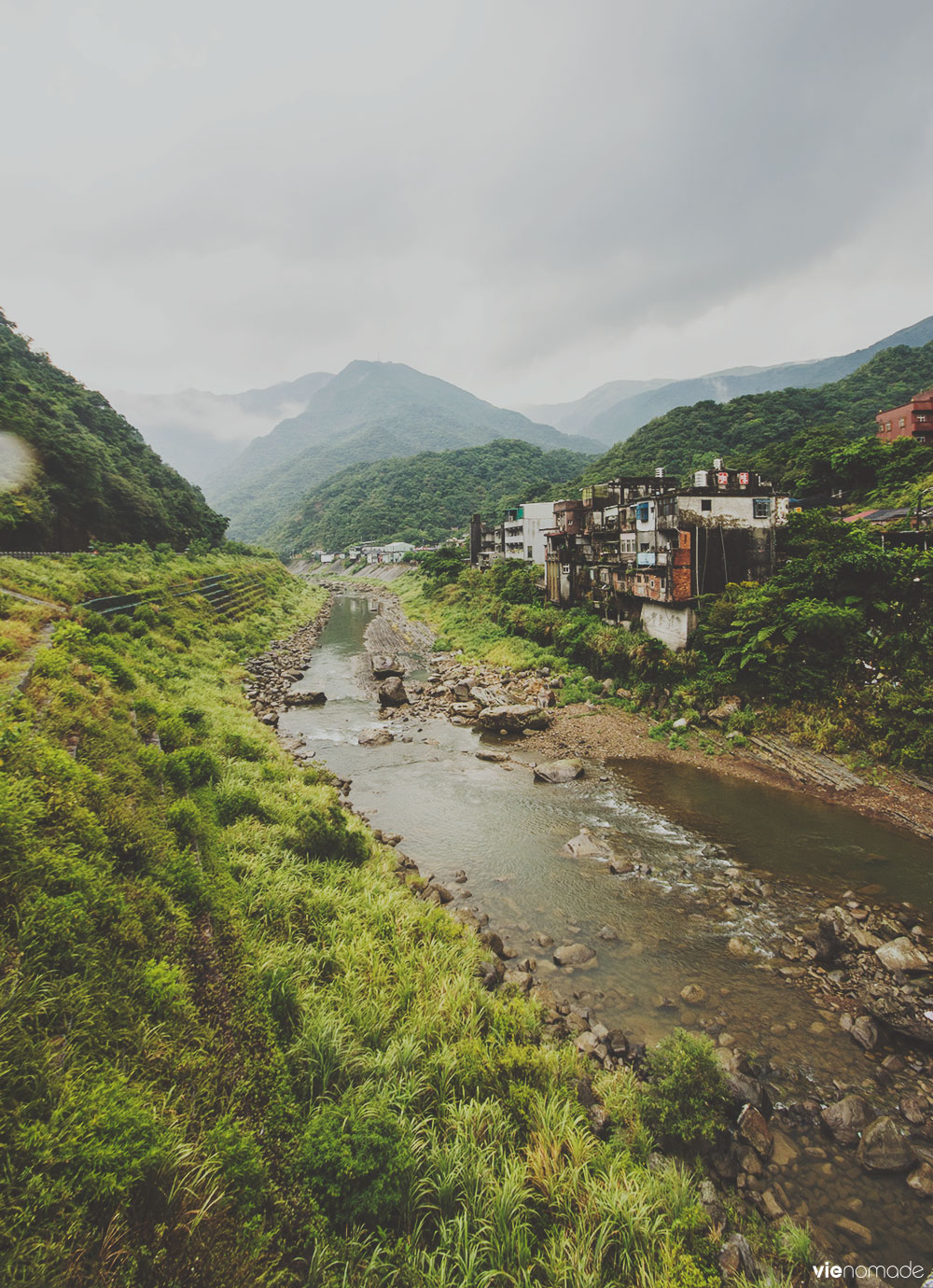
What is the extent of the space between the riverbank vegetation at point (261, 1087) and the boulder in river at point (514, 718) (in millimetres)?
14216

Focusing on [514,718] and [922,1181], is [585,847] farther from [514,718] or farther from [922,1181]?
[514,718]

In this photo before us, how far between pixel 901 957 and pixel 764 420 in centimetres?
9176

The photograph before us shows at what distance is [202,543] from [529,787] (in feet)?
183

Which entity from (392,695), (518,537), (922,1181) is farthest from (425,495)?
(922,1181)

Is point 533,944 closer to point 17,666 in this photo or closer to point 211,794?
point 211,794

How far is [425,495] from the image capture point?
133 meters

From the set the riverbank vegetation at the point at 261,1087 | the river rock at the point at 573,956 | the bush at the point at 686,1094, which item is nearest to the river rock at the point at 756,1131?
the bush at the point at 686,1094

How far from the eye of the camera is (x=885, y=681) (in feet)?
59.9

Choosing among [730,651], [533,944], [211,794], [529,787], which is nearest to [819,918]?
[533,944]

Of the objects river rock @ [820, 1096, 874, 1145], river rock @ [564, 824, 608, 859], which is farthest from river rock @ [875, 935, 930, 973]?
river rock @ [564, 824, 608, 859]

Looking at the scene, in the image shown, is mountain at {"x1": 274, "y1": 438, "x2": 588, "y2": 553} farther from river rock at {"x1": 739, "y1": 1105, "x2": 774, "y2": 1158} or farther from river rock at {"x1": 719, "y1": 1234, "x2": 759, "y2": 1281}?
river rock at {"x1": 719, "y1": 1234, "x2": 759, "y2": 1281}

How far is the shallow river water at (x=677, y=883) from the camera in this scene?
7.90 metres

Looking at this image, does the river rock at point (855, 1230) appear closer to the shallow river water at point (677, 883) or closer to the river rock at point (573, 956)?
the shallow river water at point (677, 883)

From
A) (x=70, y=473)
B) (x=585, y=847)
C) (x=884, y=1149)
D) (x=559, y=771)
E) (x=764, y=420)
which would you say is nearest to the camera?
(x=884, y=1149)
